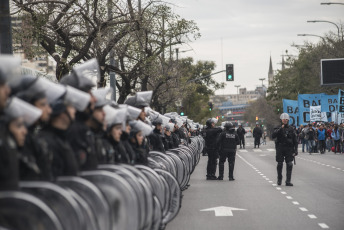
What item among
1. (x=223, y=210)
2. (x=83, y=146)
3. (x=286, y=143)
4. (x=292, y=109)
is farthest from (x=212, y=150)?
(x=292, y=109)

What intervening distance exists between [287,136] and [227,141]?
11.1 ft

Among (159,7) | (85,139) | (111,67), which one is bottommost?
(85,139)

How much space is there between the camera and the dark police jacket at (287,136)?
811 inches

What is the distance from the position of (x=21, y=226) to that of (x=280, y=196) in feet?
42.3

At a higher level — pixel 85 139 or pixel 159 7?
pixel 159 7

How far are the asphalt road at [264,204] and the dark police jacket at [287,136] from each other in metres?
1.14

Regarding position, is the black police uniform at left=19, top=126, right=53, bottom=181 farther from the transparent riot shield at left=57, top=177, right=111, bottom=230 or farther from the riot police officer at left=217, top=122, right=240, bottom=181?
the riot police officer at left=217, top=122, right=240, bottom=181

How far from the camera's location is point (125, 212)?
289 inches

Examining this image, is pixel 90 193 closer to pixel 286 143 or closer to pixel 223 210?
pixel 223 210

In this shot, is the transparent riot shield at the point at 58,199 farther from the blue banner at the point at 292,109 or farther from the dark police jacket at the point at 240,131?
the dark police jacket at the point at 240,131

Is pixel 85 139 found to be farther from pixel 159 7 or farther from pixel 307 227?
pixel 159 7

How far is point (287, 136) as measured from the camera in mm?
20641

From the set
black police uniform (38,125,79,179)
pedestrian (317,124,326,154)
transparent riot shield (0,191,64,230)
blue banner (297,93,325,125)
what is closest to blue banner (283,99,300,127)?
blue banner (297,93,325,125)

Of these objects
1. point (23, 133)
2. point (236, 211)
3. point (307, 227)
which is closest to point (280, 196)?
point (236, 211)
